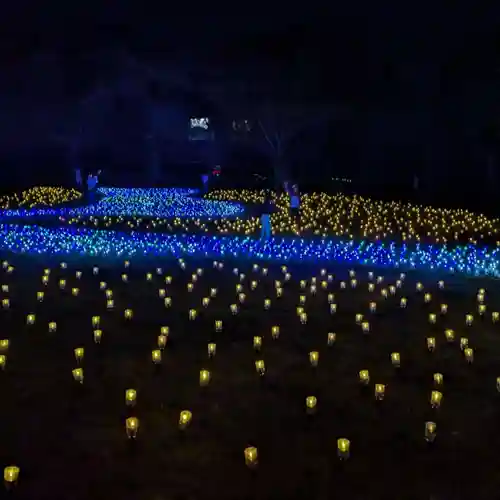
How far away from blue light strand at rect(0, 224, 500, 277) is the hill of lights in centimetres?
2

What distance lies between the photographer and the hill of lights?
1217 centimetres

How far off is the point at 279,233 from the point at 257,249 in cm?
281

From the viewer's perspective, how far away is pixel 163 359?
6.31 meters

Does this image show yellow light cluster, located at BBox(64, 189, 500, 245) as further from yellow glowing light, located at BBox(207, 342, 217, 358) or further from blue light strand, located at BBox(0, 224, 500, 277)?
yellow glowing light, located at BBox(207, 342, 217, 358)

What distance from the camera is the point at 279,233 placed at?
1552 centimetres

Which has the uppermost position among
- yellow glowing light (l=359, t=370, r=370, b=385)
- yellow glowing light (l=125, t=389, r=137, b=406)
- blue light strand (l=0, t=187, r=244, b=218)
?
blue light strand (l=0, t=187, r=244, b=218)

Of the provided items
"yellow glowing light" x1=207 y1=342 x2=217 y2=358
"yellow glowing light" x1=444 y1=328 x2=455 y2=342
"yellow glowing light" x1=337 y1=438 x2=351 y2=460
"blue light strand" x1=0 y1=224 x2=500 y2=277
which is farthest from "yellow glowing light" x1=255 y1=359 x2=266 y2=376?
"blue light strand" x1=0 y1=224 x2=500 y2=277

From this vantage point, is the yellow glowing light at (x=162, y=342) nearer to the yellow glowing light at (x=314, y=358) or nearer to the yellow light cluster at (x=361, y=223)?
the yellow glowing light at (x=314, y=358)

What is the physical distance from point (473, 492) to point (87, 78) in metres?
36.1

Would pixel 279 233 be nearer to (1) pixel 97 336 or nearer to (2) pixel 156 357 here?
(1) pixel 97 336

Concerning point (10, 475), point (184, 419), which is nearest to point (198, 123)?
point (184, 419)

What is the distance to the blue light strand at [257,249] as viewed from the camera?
11.5 m

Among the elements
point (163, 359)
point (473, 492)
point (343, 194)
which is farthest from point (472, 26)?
point (473, 492)

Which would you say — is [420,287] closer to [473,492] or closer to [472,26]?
[473,492]
